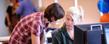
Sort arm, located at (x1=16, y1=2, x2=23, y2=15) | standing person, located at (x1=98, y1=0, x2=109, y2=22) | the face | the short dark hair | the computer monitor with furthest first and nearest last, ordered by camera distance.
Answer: arm, located at (x1=16, y1=2, x2=23, y2=15) < standing person, located at (x1=98, y1=0, x2=109, y2=22) < the face < the short dark hair < the computer monitor

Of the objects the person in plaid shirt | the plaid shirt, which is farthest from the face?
the plaid shirt

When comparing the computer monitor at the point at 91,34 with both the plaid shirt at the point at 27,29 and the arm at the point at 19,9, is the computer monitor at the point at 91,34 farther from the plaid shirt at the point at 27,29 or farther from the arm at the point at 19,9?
the arm at the point at 19,9

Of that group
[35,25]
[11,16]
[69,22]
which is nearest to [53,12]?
[35,25]

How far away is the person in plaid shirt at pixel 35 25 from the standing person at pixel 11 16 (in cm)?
174

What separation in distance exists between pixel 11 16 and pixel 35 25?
6.82 ft

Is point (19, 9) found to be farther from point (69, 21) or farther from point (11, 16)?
point (69, 21)

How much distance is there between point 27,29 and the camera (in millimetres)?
2236

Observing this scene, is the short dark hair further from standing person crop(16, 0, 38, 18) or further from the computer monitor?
standing person crop(16, 0, 38, 18)

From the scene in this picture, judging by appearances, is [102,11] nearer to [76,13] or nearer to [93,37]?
[76,13]

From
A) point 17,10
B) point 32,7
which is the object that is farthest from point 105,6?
point 17,10

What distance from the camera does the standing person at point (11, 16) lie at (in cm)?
404

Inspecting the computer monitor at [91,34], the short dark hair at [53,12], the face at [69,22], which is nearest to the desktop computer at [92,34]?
the computer monitor at [91,34]

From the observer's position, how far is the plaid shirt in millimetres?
2139

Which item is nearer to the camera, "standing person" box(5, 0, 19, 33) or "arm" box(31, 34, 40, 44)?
"arm" box(31, 34, 40, 44)
